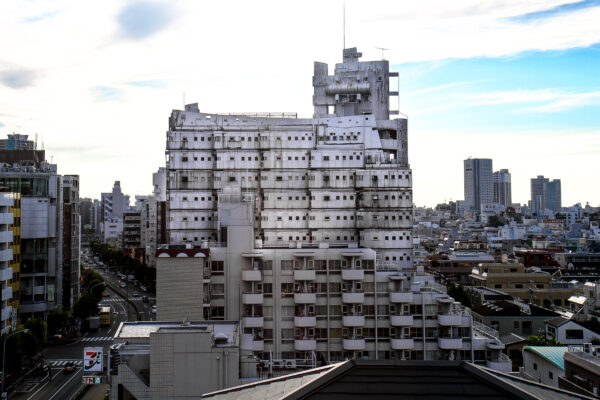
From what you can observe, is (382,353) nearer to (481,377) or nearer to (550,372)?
(550,372)

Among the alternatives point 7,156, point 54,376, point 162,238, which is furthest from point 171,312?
point 162,238

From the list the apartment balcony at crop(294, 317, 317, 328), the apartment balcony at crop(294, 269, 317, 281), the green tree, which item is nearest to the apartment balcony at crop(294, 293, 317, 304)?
the apartment balcony at crop(294, 269, 317, 281)

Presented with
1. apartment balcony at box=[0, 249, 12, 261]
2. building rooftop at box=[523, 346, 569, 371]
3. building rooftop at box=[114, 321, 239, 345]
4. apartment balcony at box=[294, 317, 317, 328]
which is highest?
apartment balcony at box=[0, 249, 12, 261]

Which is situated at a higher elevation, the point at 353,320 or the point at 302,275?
the point at 302,275

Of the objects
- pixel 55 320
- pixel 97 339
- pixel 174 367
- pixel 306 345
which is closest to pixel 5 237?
pixel 55 320

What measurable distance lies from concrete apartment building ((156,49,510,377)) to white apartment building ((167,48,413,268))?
119 millimetres

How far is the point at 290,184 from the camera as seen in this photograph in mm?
70625

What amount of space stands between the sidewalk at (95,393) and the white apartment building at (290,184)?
20.7 metres

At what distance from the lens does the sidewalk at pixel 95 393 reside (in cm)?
4796

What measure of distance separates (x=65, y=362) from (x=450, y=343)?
38712 mm

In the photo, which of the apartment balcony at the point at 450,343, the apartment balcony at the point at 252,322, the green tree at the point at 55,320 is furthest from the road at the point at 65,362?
the apartment balcony at the point at 450,343

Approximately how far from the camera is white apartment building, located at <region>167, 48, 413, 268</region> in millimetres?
69000

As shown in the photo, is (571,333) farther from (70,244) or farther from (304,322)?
(70,244)

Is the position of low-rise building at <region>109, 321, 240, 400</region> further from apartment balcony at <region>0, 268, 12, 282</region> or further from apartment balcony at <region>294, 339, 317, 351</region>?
apartment balcony at <region>0, 268, 12, 282</region>
